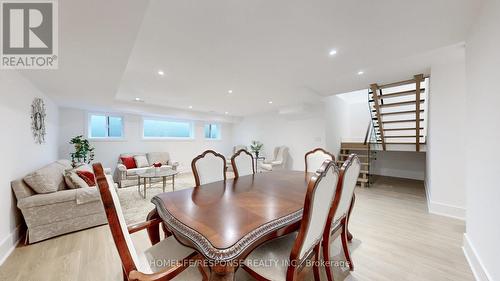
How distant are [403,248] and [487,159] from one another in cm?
118

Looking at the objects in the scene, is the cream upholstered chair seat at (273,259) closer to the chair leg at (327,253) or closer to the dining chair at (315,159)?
the chair leg at (327,253)

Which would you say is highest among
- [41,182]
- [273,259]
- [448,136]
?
[448,136]

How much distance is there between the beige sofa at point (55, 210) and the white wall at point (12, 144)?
0.12m

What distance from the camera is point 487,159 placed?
1388 millimetres

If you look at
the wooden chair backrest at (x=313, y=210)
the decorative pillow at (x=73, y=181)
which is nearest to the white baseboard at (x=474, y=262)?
the wooden chair backrest at (x=313, y=210)

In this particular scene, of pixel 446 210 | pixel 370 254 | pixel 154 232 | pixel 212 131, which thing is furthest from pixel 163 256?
pixel 212 131

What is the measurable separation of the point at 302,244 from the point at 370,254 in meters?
1.46

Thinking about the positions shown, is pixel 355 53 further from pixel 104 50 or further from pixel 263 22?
pixel 104 50

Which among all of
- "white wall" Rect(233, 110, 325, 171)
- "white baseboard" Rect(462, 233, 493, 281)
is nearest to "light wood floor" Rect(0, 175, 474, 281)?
"white baseboard" Rect(462, 233, 493, 281)

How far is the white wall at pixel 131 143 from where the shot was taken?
4.56 m

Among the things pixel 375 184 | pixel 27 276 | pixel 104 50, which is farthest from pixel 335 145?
pixel 27 276

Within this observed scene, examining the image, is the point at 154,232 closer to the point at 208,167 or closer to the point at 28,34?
the point at 208,167

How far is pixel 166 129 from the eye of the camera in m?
6.48

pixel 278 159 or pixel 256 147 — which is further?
pixel 256 147
